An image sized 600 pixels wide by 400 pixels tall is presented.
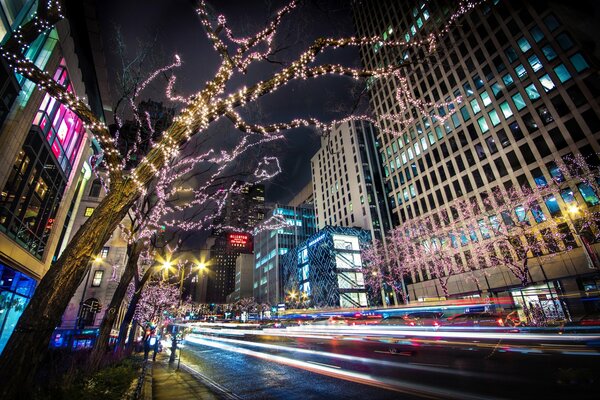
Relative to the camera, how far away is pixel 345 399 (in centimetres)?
620

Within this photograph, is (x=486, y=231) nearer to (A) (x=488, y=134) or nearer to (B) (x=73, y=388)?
(A) (x=488, y=134)

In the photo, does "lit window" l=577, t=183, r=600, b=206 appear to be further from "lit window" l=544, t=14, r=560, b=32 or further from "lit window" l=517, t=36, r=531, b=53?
"lit window" l=544, t=14, r=560, b=32

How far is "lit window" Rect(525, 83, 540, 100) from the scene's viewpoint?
108ft

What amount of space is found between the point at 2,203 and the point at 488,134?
158 feet

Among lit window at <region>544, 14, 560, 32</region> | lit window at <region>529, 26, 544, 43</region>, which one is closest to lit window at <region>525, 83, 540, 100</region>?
lit window at <region>529, 26, 544, 43</region>

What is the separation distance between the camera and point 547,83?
105ft

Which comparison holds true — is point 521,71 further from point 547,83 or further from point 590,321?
Result: point 590,321

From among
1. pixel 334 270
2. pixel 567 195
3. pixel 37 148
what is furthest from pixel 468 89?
pixel 37 148

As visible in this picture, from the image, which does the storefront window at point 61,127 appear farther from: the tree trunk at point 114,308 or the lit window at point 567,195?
the lit window at point 567,195

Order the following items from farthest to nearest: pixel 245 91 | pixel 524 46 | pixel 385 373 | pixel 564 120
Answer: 1. pixel 524 46
2. pixel 564 120
3. pixel 385 373
4. pixel 245 91

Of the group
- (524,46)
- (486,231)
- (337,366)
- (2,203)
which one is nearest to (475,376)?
(337,366)

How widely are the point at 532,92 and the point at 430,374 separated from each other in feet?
133

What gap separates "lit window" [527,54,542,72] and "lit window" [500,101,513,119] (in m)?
4.53

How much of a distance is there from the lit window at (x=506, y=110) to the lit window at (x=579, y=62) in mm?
7028
